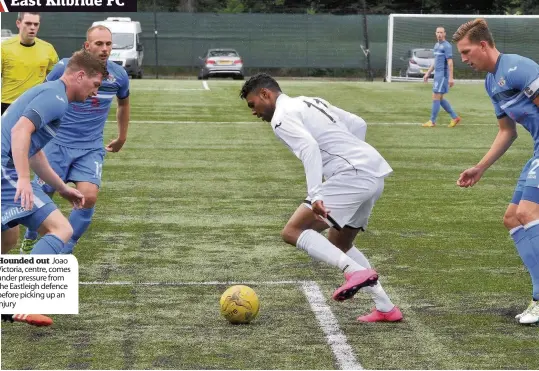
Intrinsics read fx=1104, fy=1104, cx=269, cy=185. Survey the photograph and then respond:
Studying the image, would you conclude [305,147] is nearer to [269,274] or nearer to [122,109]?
[269,274]

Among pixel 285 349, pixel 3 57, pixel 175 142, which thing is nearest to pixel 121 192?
pixel 3 57

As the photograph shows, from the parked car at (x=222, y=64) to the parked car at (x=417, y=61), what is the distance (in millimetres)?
7896

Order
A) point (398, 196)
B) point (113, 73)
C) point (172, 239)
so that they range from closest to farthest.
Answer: point (113, 73) → point (172, 239) → point (398, 196)

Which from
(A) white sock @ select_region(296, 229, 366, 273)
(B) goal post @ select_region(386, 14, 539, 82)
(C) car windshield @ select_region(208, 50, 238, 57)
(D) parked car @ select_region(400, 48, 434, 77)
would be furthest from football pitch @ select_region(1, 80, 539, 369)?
(C) car windshield @ select_region(208, 50, 238, 57)

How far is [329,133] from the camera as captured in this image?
7.66 meters

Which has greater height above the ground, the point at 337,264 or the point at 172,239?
the point at 337,264

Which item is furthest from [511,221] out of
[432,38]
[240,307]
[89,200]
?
[432,38]

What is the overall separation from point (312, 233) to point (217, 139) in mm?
13701

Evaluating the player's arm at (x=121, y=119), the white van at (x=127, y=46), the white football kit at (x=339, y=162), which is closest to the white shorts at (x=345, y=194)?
the white football kit at (x=339, y=162)

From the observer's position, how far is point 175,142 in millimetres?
20484

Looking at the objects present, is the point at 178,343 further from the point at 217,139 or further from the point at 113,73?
the point at 217,139

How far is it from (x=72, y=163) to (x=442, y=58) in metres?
16.5

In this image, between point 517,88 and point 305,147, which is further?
point 517,88

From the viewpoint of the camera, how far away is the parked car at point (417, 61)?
1807 inches
